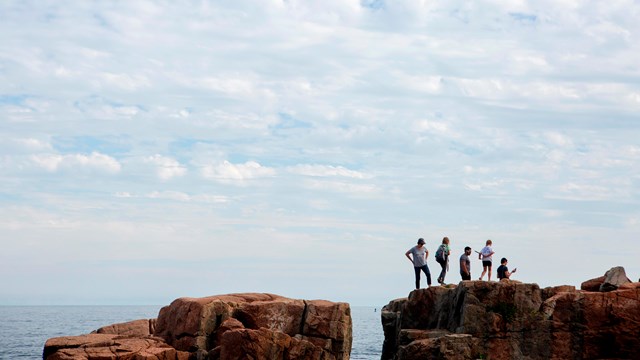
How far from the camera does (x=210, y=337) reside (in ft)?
140

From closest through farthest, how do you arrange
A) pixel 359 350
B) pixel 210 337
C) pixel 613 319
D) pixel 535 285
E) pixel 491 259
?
pixel 613 319
pixel 535 285
pixel 210 337
pixel 491 259
pixel 359 350

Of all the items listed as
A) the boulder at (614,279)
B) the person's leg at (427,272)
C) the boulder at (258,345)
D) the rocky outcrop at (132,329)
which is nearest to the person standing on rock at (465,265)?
the person's leg at (427,272)

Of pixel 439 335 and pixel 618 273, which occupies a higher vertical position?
pixel 618 273

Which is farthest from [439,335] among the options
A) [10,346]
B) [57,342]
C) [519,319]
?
[10,346]

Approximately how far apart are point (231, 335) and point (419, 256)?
1243 centimetres

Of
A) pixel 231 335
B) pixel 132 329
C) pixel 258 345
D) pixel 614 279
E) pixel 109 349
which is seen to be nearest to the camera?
pixel 258 345

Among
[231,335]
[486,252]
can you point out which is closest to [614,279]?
[486,252]

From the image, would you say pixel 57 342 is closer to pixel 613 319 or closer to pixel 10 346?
pixel 613 319

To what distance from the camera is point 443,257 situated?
155 feet

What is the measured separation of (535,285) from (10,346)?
74418 millimetres

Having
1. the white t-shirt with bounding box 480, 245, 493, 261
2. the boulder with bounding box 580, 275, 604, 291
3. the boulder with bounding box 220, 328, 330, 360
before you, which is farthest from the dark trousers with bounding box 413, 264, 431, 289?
the boulder with bounding box 220, 328, 330, 360

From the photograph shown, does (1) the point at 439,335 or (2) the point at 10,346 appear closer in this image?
(1) the point at 439,335

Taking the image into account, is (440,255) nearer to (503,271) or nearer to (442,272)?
(442,272)

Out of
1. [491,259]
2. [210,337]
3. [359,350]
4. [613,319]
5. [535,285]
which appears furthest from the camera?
[359,350]
